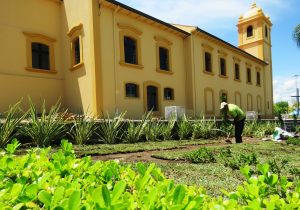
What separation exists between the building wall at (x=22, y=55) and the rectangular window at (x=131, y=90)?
13.1 ft

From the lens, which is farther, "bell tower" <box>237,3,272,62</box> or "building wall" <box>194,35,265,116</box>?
"bell tower" <box>237,3,272,62</box>

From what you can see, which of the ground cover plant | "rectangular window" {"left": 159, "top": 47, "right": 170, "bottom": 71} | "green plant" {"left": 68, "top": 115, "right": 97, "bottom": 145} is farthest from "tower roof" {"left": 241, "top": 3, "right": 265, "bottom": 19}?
the ground cover plant

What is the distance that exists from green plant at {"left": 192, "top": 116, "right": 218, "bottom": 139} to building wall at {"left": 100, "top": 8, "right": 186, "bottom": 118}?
486 cm

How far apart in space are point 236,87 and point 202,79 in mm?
7384

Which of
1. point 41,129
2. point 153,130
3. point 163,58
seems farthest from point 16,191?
point 163,58

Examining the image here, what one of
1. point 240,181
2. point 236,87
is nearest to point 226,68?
point 236,87

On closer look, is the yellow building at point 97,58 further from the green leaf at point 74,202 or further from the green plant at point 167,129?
the green leaf at point 74,202

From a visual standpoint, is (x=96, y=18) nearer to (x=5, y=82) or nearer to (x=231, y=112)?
(x=5, y=82)

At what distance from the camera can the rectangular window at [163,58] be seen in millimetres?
20562

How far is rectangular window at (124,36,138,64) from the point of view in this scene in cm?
1781

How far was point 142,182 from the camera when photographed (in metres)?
1.42

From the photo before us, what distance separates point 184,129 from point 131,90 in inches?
237

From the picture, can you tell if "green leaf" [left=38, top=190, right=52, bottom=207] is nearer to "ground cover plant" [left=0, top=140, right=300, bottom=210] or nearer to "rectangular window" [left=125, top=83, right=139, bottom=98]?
"ground cover plant" [left=0, top=140, right=300, bottom=210]

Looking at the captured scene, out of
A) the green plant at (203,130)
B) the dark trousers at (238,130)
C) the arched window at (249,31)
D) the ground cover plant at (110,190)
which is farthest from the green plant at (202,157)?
the arched window at (249,31)
